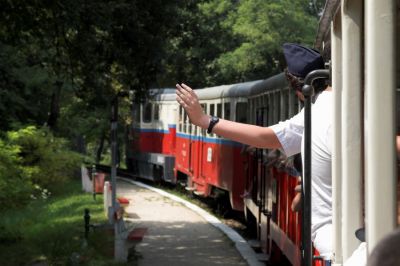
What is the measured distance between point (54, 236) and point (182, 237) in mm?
2226

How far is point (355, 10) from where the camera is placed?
2.69 meters

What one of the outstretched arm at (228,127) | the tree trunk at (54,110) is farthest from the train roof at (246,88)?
the tree trunk at (54,110)

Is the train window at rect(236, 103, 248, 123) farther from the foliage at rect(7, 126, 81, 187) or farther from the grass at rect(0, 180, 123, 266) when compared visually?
the foliage at rect(7, 126, 81, 187)

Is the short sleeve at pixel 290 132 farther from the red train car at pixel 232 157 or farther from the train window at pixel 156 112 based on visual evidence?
the train window at pixel 156 112

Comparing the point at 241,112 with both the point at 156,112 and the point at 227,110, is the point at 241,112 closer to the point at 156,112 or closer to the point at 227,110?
the point at 227,110

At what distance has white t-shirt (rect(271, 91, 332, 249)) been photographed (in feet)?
11.5

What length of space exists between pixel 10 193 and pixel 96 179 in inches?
313

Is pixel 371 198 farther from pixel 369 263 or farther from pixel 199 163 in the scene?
pixel 199 163

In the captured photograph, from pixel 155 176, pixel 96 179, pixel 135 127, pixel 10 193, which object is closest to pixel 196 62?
pixel 135 127

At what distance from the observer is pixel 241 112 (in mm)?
16422

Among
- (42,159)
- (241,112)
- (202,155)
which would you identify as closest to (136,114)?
(42,159)

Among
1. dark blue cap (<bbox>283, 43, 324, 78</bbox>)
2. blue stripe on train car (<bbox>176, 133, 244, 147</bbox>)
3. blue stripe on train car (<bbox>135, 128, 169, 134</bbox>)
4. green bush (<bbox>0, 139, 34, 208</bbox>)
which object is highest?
dark blue cap (<bbox>283, 43, 324, 78</bbox>)

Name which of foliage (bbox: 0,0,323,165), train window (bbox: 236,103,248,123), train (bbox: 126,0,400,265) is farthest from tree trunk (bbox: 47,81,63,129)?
train window (bbox: 236,103,248,123)

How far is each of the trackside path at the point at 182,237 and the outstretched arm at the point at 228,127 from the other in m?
8.53
